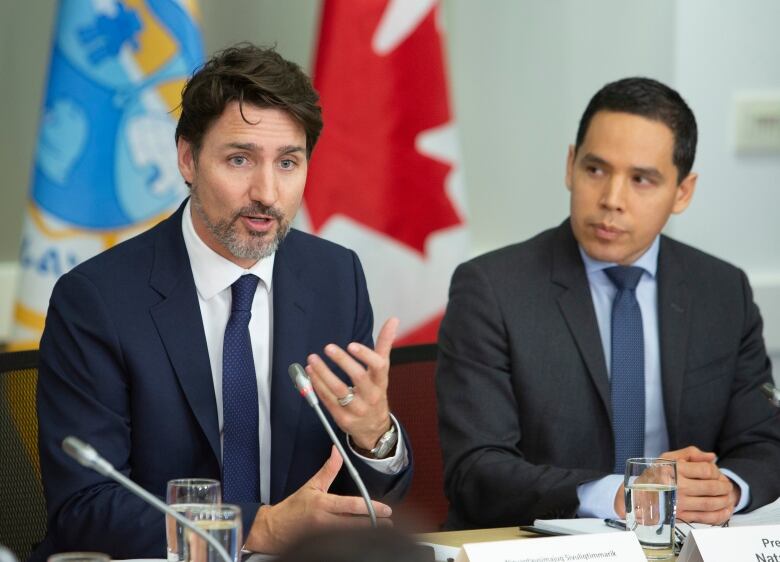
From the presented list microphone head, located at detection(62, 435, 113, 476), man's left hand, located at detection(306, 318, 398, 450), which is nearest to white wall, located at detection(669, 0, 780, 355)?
man's left hand, located at detection(306, 318, 398, 450)

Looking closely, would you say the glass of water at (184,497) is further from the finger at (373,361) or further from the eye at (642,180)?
the eye at (642,180)

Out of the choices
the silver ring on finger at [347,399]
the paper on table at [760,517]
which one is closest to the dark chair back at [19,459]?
the silver ring on finger at [347,399]

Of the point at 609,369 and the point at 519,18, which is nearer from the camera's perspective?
the point at 609,369

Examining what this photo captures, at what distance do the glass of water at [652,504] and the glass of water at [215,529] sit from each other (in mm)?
692

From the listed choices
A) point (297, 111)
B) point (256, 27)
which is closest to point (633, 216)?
point (297, 111)

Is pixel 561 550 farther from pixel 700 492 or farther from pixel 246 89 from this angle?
pixel 246 89

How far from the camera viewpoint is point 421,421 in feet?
8.84

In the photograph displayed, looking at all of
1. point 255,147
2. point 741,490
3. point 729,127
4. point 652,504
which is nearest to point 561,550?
point 652,504

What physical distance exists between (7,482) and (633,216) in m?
1.44

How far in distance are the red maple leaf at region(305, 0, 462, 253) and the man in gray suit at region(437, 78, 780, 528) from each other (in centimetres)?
73

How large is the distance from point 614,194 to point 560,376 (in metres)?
0.42

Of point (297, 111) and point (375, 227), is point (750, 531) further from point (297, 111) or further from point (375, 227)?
point (375, 227)

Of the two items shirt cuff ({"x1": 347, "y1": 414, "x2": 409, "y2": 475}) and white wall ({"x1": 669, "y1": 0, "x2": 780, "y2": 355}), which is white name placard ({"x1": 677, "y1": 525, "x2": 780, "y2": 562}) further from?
white wall ({"x1": 669, "y1": 0, "x2": 780, "y2": 355})

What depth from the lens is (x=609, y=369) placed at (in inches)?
105
